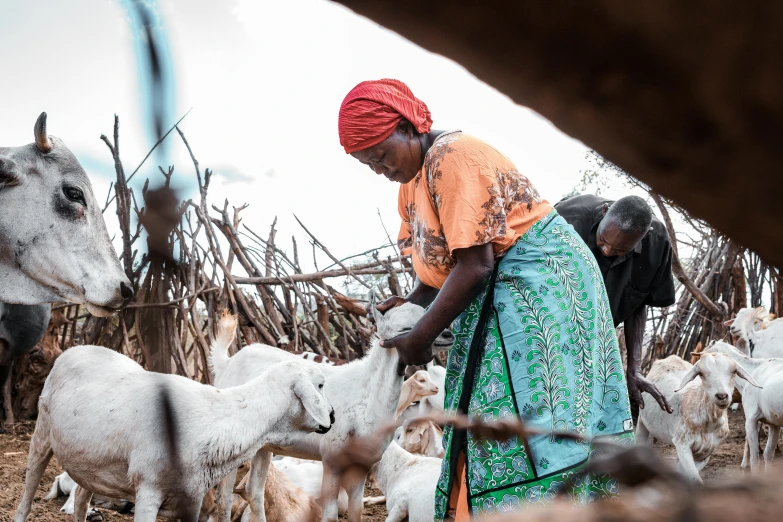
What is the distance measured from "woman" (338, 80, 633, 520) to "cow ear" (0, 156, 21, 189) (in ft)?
4.89

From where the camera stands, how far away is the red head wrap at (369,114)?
215 cm

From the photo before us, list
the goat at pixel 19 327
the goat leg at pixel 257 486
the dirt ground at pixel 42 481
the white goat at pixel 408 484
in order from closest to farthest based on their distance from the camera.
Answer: the goat at pixel 19 327 < the white goat at pixel 408 484 < the goat leg at pixel 257 486 < the dirt ground at pixel 42 481

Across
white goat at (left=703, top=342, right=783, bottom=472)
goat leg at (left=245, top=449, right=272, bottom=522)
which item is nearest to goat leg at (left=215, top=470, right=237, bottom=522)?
goat leg at (left=245, top=449, right=272, bottom=522)

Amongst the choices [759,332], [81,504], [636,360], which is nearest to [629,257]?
[636,360]

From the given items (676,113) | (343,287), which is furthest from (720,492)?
(343,287)

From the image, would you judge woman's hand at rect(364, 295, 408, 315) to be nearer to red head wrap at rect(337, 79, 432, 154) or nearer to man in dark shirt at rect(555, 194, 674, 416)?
red head wrap at rect(337, 79, 432, 154)

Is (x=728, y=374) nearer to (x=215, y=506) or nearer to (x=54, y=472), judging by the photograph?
(x=215, y=506)

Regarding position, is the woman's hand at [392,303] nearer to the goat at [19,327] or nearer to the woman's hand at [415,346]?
the woman's hand at [415,346]

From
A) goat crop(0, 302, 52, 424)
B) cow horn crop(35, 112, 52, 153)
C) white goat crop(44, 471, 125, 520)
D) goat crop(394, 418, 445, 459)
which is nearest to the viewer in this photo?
cow horn crop(35, 112, 52, 153)

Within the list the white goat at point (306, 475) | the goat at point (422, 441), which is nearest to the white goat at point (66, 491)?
the white goat at point (306, 475)

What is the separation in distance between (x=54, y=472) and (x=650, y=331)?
8449 mm

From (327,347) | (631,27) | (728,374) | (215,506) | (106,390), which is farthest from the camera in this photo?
(327,347)

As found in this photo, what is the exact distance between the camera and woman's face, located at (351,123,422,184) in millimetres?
2197

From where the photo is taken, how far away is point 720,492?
13.8 inches
